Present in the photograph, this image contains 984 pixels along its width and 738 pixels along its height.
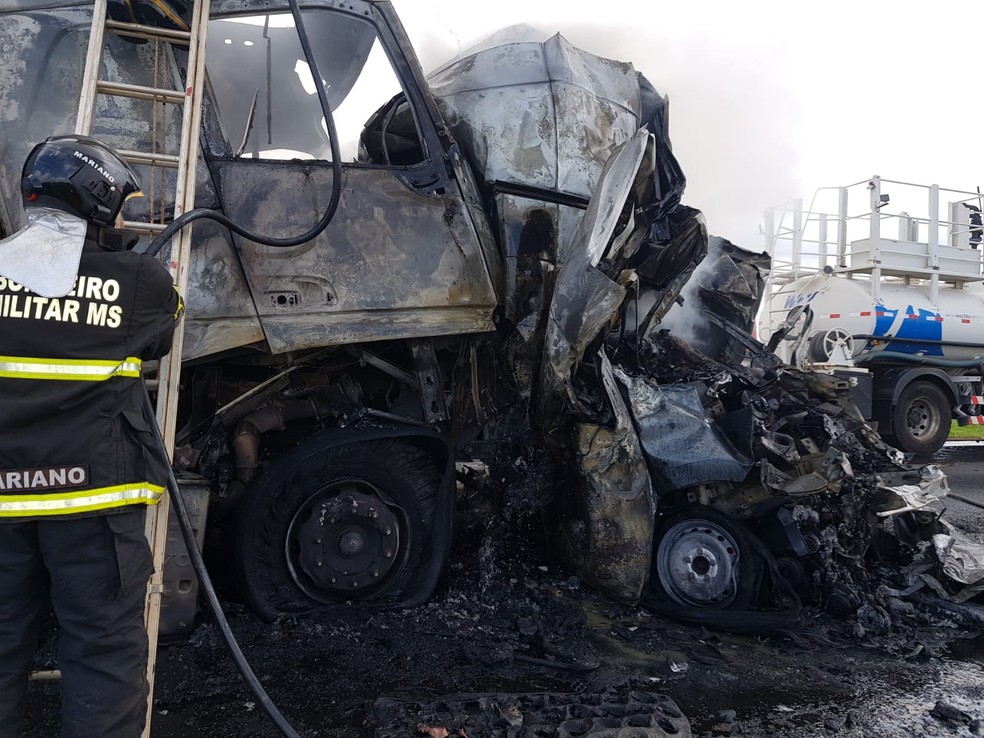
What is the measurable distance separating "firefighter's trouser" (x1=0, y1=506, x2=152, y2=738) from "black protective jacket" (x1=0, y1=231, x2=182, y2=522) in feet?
0.25

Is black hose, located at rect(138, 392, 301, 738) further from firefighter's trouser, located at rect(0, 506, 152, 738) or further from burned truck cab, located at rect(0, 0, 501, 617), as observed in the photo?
burned truck cab, located at rect(0, 0, 501, 617)

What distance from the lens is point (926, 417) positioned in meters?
8.62

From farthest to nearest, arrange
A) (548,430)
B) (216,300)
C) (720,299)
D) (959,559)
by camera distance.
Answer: (720,299), (959,559), (548,430), (216,300)

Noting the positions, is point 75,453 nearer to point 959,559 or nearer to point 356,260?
point 356,260

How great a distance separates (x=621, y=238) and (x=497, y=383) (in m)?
0.97

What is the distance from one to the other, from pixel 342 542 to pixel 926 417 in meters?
8.52

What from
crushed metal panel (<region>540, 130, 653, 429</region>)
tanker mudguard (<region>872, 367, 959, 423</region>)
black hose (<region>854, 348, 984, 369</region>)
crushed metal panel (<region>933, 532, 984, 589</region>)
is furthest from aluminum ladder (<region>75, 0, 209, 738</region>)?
tanker mudguard (<region>872, 367, 959, 423</region>)

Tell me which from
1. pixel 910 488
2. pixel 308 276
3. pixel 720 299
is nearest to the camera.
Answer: pixel 308 276

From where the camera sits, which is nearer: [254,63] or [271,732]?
[271,732]

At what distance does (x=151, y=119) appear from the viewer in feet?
8.80

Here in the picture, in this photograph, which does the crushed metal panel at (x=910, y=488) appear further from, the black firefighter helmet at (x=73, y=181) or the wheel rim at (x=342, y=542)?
the black firefighter helmet at (x=73, y=181)

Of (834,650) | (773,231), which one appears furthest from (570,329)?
(773,231)

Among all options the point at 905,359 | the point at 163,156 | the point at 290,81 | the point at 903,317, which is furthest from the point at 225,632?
the point at 905,359

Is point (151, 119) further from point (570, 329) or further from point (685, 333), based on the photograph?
point (685, 333)
